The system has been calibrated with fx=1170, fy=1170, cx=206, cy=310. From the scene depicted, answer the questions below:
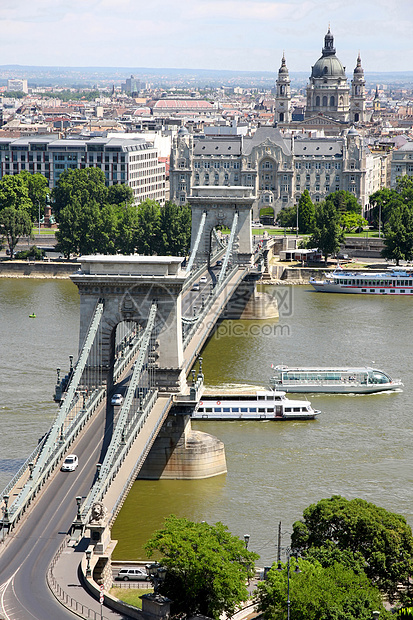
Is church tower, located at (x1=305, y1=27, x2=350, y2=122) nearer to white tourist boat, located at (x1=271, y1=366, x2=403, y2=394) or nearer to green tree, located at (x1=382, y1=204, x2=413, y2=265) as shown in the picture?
green tree, located at (x1=382, y1=204, x2=413, y2=265)

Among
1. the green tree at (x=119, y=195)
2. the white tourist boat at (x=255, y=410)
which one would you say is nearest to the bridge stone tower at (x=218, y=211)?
the green tree at (x=119, y=195)

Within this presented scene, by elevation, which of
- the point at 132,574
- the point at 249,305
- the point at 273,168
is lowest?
the point at 249,305

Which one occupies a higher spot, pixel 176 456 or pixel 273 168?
pixel 176 456

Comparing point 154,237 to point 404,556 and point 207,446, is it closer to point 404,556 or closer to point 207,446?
point 207,446

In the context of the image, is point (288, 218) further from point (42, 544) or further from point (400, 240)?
point (42, 544)

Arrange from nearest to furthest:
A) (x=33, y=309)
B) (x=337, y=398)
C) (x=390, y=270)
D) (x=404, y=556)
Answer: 1. (x=404, y=556)
2. (x=337, y=398)
3. (x=33, y=309)
4. (x=390, y=270)

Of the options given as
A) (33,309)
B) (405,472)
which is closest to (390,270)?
(33,309)

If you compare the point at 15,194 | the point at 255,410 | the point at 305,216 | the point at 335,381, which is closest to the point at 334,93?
the point at 305,216

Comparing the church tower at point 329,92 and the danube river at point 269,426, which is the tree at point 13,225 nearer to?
the danube river at point 269,426
